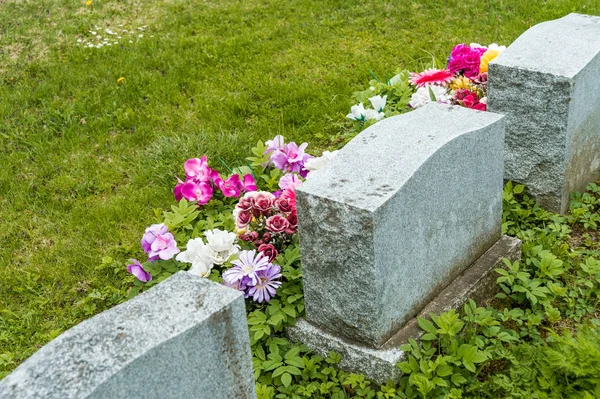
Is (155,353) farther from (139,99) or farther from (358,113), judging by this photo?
(139,99)

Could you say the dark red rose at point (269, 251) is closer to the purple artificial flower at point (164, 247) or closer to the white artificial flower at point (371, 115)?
the purple artificial flower at point (164, 247)

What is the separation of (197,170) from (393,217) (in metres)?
1.61

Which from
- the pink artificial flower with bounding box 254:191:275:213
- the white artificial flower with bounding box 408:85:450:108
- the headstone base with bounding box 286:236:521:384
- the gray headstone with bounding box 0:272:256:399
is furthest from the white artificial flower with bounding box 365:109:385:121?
the gray headstone with bounding box 0:272:256:399

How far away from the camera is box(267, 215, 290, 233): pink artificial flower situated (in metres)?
3.31

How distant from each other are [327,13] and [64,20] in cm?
247

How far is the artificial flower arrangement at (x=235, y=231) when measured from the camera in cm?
312

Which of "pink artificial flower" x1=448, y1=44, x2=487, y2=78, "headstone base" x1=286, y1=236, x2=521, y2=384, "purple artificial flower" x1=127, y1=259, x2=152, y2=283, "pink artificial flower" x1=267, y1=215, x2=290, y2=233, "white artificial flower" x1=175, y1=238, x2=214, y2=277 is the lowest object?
"headstone base" x1=286, y1=236, x2=521, y2=384

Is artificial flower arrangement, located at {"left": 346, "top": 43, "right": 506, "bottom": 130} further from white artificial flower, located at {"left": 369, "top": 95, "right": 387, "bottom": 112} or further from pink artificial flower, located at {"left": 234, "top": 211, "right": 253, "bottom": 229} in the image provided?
pink artificial flower, located at {"left": 234, "top": 211, "right": 253, "bottom": 229}

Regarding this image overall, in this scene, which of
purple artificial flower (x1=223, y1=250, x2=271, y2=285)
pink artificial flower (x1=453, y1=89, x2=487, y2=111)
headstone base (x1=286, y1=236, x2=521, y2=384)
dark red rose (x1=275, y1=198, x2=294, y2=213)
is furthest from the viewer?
pink artificial flower (x1=453, y1=89, x2=487, y2=111)

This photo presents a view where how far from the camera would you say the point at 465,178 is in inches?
121

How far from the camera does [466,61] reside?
474 cm

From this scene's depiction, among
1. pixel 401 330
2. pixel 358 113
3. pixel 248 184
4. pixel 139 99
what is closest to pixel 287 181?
pixel 248 184

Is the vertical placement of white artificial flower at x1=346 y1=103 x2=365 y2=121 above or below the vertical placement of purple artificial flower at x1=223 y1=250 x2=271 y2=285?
above

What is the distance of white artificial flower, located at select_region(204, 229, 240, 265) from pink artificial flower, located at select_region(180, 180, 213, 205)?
582mm
